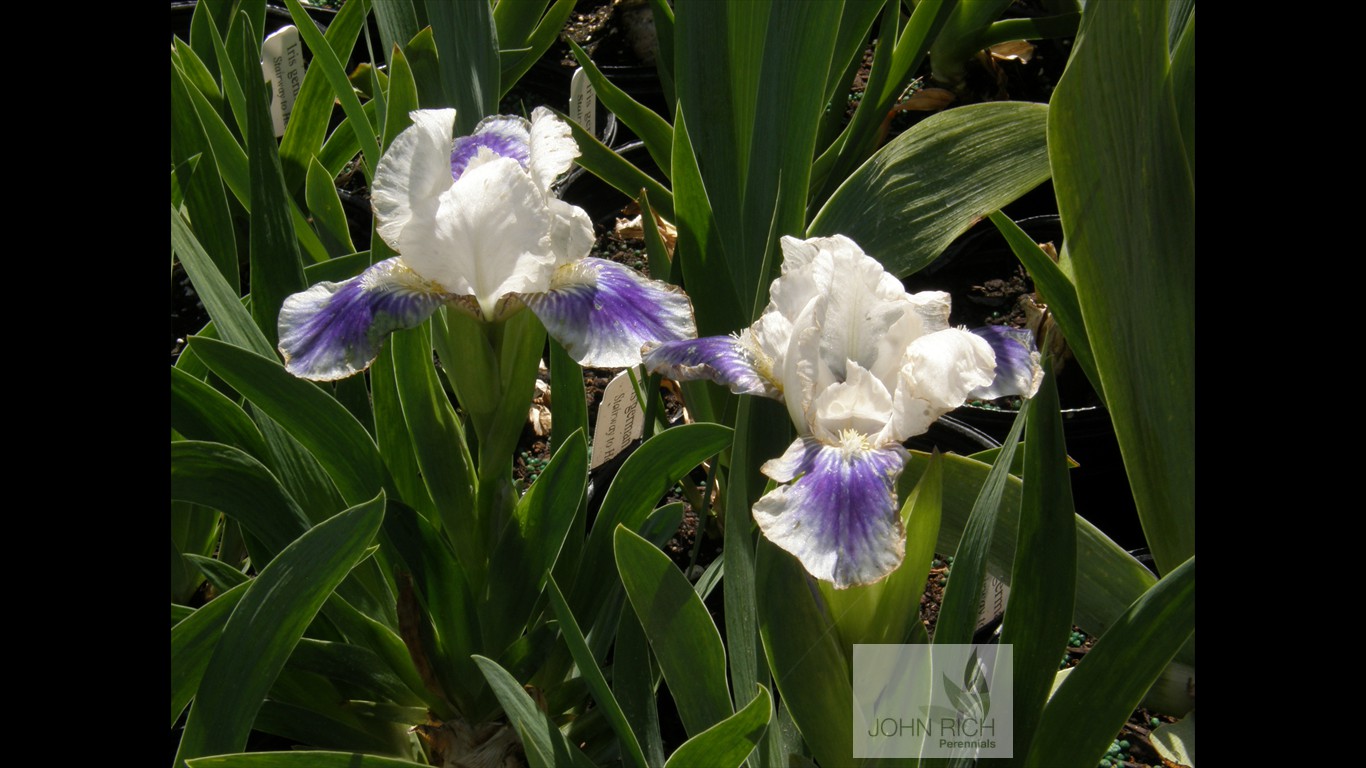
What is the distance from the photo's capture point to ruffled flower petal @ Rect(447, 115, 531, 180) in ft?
2.34

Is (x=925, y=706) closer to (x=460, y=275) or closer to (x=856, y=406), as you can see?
(x=856, y=406)

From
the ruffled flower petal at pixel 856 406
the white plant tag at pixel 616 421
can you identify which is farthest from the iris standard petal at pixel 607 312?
the white plant tag at pixel 616 421

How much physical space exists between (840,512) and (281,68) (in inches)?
46.1

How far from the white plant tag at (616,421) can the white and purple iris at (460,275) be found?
30 centimetres

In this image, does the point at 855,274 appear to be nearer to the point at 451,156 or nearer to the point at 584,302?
the point at 584,302

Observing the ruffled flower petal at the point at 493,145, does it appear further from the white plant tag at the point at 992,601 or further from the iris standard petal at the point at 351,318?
the white plant tag at the point at 992,601

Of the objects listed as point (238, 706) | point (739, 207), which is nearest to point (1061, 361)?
point (739, 207)

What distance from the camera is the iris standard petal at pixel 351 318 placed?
0.66 metres

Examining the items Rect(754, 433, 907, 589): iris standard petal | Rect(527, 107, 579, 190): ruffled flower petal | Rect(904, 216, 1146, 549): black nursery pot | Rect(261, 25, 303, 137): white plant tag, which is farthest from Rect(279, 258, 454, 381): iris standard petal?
Rect(261, 25, 303, 137): white plant tag

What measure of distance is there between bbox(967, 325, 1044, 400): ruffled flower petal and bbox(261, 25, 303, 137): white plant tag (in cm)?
105

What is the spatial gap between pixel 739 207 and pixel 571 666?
43cm

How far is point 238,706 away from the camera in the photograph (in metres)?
0.62

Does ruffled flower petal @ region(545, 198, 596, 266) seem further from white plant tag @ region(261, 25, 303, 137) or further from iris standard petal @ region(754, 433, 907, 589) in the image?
white plant tag @ region(261, 25, 303, 137)

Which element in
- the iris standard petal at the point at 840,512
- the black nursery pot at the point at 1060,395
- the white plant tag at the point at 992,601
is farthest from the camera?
the black nursery pot at the point at 1060,395
